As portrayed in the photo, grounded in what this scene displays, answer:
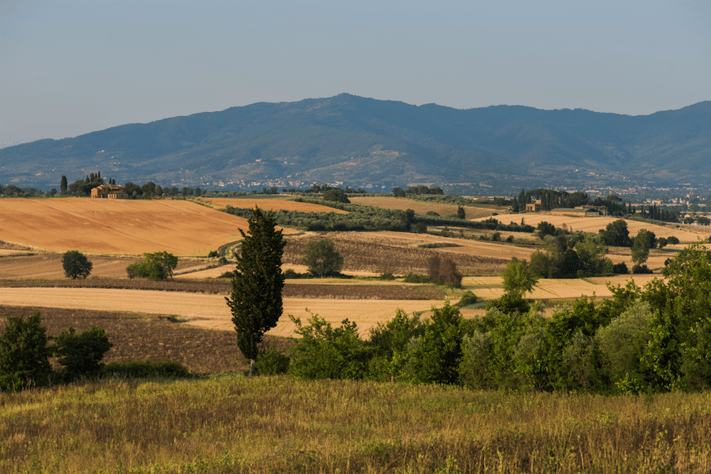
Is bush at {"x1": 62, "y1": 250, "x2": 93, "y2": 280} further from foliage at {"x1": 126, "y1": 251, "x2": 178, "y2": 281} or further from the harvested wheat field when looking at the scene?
the harvested wheat field

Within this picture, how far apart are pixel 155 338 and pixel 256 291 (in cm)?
1418

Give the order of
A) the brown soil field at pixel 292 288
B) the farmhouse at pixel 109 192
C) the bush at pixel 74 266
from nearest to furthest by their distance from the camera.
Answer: the brown soil field at pixel 292 288
the bush at pixel 74 266
the farmhouse at pixel 109 192

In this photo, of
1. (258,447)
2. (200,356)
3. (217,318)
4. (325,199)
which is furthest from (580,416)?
(325,199)

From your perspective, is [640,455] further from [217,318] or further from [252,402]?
[217,318]

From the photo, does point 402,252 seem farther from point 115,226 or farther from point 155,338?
point 155,338

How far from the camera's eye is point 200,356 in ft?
116

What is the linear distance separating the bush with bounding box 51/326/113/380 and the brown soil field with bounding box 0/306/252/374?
7824 mm

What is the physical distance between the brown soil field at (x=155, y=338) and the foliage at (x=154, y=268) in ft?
77.9

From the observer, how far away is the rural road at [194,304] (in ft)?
164

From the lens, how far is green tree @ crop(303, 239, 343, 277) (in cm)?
8131

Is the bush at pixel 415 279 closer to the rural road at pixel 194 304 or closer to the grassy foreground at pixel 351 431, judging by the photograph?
the rural road at pixel 194 304

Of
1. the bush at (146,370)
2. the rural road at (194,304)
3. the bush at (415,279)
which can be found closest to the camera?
the bush at (146,370)

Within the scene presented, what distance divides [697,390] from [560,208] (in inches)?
7629

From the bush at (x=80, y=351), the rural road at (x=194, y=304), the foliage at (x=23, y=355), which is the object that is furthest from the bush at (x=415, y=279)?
the foliage at (x=23, y=355)
